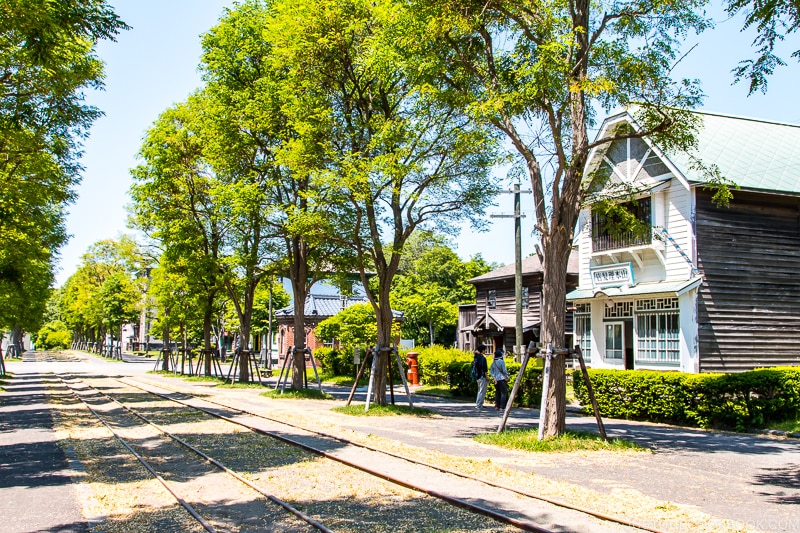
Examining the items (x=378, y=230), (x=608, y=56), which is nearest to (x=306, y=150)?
(x=378, y=230)

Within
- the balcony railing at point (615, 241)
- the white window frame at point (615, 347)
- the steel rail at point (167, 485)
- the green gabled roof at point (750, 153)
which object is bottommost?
the steel rail at point (167, 485)

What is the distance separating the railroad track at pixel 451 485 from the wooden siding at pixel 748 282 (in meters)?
13.6

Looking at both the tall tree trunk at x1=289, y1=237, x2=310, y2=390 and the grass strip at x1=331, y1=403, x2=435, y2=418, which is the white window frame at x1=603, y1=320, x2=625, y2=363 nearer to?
the grass strip at x1=331, y1=403, x2=435, y2=418

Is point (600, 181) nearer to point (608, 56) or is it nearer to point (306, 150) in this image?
point (608, 56)

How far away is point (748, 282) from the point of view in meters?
21.8

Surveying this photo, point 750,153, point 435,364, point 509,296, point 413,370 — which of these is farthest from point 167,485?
point 509,296

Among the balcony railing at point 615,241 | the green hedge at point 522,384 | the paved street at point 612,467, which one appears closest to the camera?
the paved street at point 612,467

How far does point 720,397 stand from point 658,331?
27.0 feet

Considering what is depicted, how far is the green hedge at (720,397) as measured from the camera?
14812 mm

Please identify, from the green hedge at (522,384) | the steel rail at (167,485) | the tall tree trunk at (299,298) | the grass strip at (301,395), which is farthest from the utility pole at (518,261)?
the steel rail at (167,485)

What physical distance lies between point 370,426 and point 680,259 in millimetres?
12257

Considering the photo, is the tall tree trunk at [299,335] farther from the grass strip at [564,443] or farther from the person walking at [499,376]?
the grass strip at [564,443]

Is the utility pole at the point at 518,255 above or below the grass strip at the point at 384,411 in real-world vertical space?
above

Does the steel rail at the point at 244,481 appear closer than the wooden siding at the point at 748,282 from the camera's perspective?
Yes
